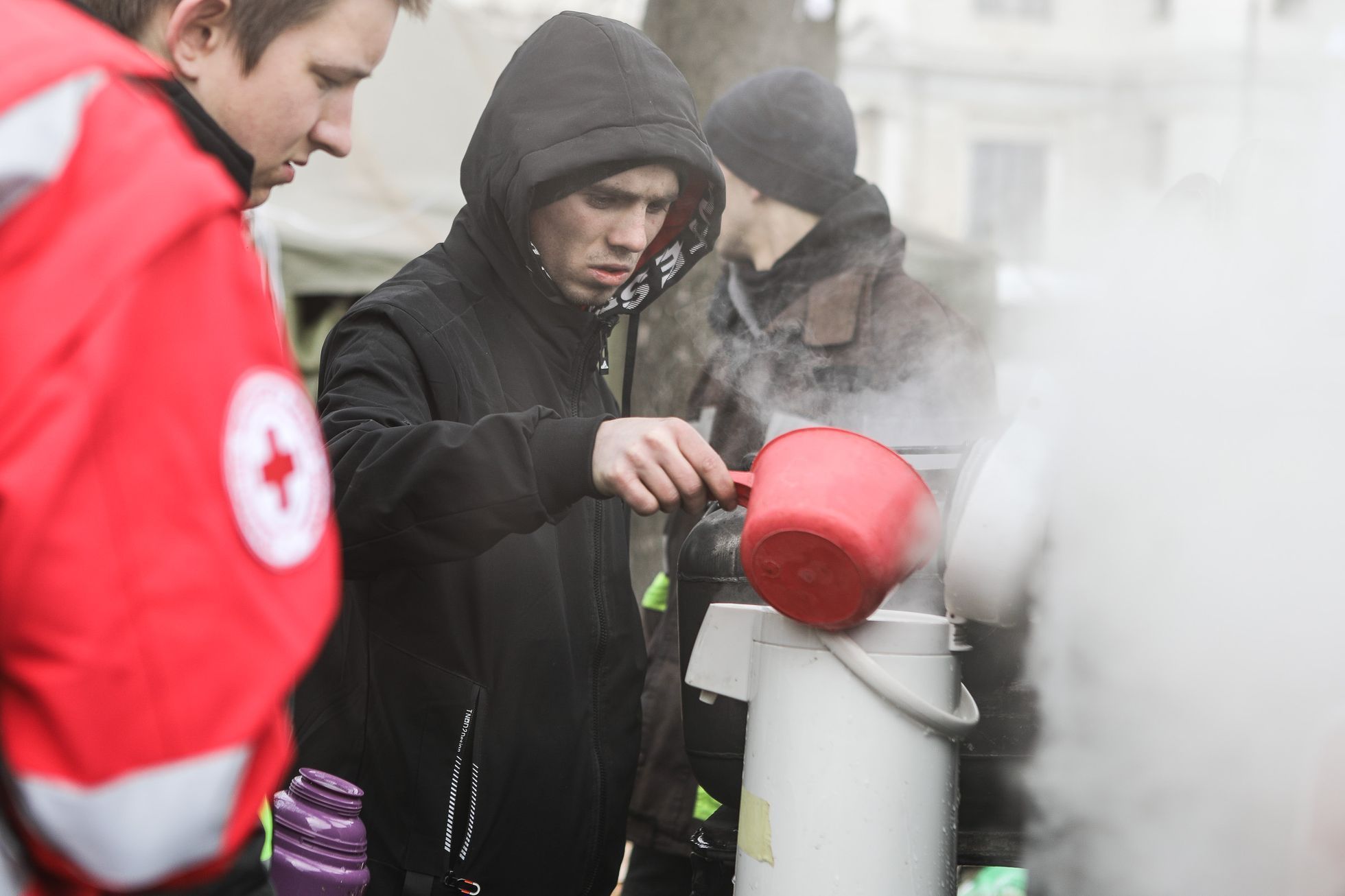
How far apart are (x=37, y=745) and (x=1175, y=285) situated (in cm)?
155

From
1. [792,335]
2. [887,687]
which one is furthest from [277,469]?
[792,335]

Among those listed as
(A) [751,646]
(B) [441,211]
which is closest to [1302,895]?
(A) [751,646]

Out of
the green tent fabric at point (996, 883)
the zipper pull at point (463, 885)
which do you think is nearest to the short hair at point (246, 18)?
the zipper pull at point (463, 885)

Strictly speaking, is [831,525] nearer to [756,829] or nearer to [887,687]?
[887,687]

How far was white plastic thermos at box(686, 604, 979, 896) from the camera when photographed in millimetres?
1372

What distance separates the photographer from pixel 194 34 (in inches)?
44.3

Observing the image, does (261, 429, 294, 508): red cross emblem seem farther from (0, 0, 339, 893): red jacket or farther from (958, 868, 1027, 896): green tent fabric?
(958, 868, 1027, 896): green tent fabric

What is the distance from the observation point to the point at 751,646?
1521 mm

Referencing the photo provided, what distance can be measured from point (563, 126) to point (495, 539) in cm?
77

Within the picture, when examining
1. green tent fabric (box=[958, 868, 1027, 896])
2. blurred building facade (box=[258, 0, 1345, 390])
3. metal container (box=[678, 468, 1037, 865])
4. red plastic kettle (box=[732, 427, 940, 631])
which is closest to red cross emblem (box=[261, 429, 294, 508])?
red plastic kettle (box=[732, 427, 940, 631])

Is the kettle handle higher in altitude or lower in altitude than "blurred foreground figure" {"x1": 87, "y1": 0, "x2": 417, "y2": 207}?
lower

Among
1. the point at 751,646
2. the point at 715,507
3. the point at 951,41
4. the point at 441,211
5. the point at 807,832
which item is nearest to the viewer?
the point at 807,832

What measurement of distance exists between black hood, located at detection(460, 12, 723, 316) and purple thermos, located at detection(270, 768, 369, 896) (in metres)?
0.83

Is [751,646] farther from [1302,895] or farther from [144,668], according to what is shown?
[144,668]
